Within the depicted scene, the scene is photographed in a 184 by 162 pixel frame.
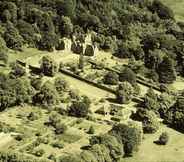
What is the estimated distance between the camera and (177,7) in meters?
164

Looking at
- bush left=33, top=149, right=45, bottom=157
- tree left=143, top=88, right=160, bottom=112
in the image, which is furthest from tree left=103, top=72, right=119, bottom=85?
bush left=33, top=149, right=45, bottom=157

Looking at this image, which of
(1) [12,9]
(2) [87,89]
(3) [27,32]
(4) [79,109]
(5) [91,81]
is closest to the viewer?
(4) [79,109]

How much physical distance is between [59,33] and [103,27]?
34.9 ft

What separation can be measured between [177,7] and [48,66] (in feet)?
194

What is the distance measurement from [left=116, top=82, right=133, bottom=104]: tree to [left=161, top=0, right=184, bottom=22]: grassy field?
51404 mm

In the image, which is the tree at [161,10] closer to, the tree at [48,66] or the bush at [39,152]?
the tree at [48,66]

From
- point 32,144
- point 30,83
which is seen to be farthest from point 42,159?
point 30,83

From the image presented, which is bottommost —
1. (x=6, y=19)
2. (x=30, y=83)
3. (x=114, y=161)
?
(x=114, y=161)

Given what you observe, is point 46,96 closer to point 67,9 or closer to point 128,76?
point 128,76

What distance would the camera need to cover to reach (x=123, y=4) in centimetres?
15312

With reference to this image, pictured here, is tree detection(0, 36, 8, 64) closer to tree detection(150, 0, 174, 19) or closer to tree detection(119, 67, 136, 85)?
tree detection(119, 67, 136, 85)

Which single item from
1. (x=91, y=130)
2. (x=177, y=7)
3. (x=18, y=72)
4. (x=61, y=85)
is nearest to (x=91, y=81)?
(x=61, y=85)

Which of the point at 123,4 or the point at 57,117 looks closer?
the point at 57,117

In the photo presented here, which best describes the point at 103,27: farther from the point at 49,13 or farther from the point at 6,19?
the point at 6,19
